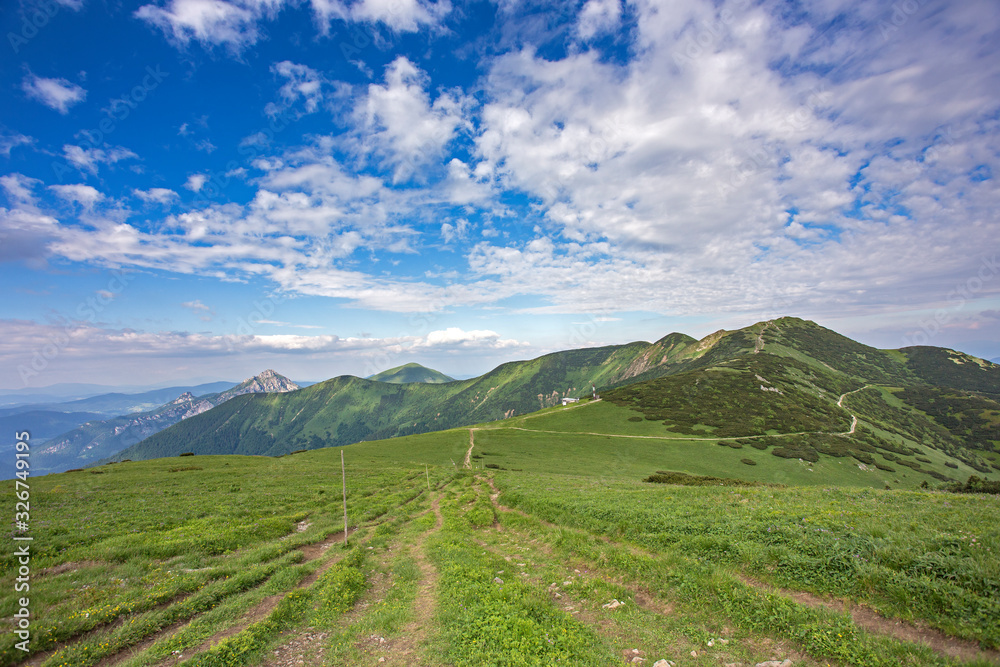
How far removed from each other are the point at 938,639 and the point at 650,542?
26.0 feet

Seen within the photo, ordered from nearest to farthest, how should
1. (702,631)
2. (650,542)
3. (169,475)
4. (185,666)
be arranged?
1. (185,666)
2. (702,631)
3. (650,542)
4. (169,475)

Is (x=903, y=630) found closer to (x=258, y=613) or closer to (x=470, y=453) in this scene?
(x=258, y=613)

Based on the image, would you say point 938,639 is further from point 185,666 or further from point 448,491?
point 448,491

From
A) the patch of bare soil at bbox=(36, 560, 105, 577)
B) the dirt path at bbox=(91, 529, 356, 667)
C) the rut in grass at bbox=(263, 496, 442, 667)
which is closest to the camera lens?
the dirt path at bbox=(91, 529, 356, 667)

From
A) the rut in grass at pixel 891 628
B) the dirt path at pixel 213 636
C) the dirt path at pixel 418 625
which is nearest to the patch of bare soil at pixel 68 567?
the dirt path at pixel 213 636

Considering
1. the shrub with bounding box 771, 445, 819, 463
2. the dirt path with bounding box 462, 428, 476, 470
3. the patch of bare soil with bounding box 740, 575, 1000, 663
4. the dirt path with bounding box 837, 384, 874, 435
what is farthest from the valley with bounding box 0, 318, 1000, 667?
the dirt path with bounding box 837, 384, 874, 435

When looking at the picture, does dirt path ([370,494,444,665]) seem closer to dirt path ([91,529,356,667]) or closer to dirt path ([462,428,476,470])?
dirt path ([91,529,356,667])

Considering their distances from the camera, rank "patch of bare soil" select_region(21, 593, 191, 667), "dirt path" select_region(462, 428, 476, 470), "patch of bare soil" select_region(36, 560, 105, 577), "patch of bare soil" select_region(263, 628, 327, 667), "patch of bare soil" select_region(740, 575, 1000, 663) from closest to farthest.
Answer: "patch of bare soil" select_region(740, 575, 1000, 663)
"patch of bare soil" select_region(21, 593, 191, 667)
"patch of bare soil" select_region(263, 628, 327, 667)
"patch of bare soil" select_region(36, 560, 105, 577)
"dirt path" select_region(462, 428, 476, 470)

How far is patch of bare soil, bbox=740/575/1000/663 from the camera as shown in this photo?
282 inches

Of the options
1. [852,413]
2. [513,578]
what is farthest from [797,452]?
[513,578]

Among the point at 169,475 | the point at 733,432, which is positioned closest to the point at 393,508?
the point at 169,475

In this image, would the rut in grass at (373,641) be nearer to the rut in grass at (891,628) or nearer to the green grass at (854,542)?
the rut in grass at (891,628)

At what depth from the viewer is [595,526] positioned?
17688mm

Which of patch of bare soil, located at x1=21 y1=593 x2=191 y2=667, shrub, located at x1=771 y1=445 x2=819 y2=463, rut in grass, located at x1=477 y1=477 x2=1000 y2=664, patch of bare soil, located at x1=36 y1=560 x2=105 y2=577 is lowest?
shrub, located at x1=771 y1=445 x2=819 y2=463
